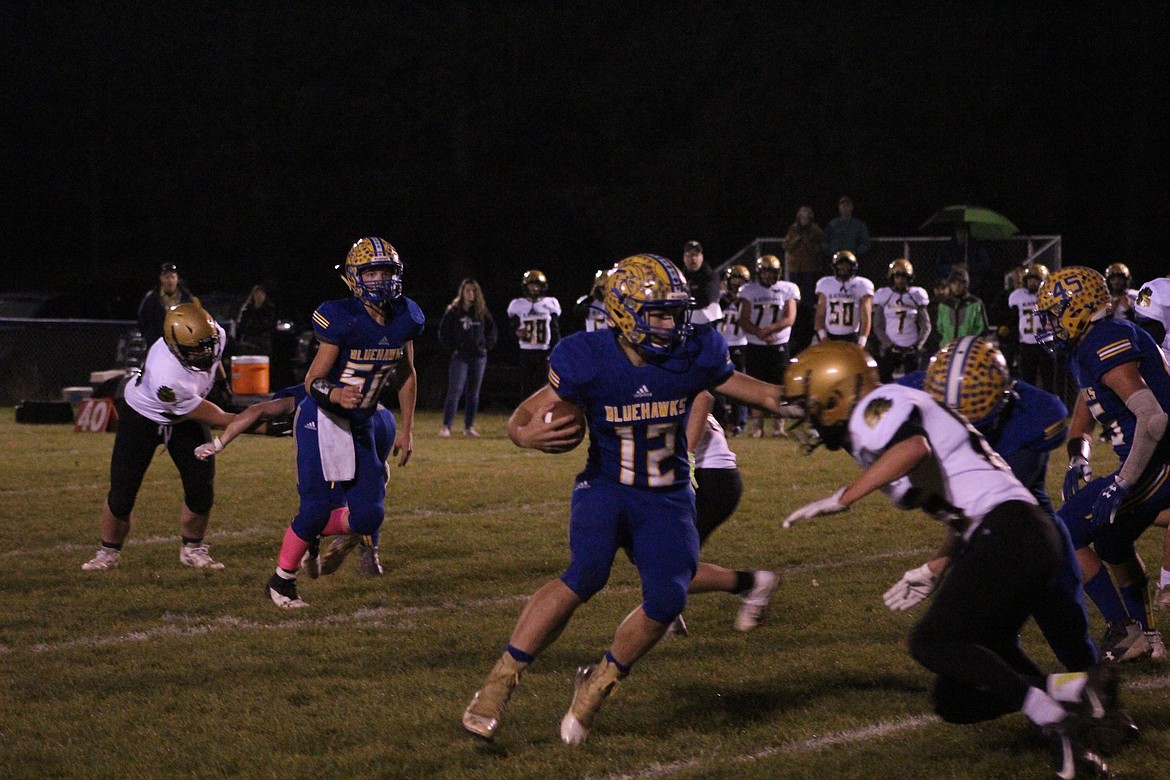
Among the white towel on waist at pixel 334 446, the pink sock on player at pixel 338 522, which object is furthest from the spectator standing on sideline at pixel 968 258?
the white towel on waist at pixel 334 446

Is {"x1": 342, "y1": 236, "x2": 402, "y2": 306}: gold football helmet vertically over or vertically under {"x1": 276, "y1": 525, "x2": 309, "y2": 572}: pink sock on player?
over

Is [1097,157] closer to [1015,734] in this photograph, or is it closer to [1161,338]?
[1161,338]

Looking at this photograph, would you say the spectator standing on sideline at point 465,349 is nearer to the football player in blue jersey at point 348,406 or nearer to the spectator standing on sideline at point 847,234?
the spectator standing on sideline at point 847,234

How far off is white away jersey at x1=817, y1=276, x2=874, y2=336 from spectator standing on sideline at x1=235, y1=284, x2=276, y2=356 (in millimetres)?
7022

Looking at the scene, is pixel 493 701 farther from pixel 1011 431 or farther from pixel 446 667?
pixel 1011 431

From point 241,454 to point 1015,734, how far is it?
30.4ft

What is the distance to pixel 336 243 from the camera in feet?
103

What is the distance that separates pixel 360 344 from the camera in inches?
259

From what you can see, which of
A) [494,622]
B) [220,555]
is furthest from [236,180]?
[494,622]

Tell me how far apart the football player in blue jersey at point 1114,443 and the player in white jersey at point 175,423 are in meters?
4.06

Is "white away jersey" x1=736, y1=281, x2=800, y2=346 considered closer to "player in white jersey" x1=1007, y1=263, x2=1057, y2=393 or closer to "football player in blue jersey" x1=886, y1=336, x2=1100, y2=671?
"player in white jersey" x1=1007, y1=263, x2=1057, y2=393

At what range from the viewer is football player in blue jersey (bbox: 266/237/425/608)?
6.40m

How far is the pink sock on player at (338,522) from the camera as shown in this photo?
6645 mm

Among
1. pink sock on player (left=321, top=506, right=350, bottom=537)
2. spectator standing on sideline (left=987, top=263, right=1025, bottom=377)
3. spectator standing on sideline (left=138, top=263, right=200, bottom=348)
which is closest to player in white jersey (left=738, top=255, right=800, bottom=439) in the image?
spectator standing on sideline (left=987, top=263, right=1025, bottom=377)
